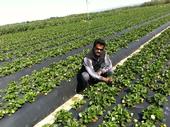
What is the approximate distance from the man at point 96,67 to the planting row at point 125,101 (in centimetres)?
32

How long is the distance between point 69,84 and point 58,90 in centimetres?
69

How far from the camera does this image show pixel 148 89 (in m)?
8.15

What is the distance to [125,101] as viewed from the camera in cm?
724

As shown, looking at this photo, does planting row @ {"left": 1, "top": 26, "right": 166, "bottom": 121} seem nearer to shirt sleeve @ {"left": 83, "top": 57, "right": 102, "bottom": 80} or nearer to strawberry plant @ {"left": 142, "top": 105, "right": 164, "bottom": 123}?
shirt sleeve @ {"left": 83, "top": 57, "right": 102, "bottom": 80}

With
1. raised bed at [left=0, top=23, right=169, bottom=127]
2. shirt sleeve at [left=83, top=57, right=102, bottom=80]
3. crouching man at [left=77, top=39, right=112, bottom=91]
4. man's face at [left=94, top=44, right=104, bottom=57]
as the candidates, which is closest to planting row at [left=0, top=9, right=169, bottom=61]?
raised bed at [left=0, top=23, right=169, bottom=127]

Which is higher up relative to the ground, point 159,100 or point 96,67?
point 96,67

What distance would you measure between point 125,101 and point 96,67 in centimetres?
210

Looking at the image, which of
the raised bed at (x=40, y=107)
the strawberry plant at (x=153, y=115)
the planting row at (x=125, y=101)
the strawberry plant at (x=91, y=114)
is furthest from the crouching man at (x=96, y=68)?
the strawberry plant at (x=153, y=115)

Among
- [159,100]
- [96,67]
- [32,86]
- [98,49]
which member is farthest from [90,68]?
[159,100]

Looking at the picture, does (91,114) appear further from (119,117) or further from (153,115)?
(153,115)

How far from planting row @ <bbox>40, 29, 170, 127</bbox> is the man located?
32 centimetres

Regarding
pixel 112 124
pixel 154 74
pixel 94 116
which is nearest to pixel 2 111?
pixel 94 116

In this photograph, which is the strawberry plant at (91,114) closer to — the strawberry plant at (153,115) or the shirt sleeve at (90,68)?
the strawberry plant at (153,115)

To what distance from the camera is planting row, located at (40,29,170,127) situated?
623 cm
